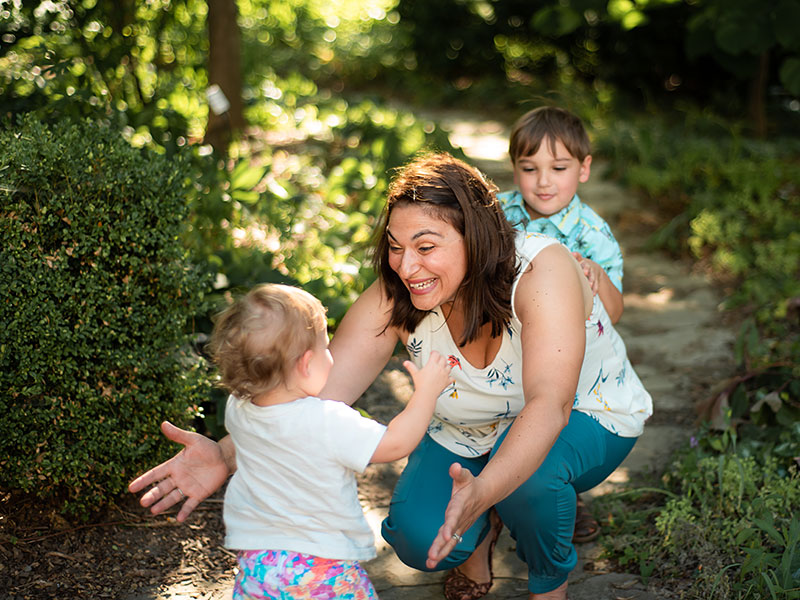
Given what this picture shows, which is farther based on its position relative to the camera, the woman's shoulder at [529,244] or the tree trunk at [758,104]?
the tree trunk at [758,104]

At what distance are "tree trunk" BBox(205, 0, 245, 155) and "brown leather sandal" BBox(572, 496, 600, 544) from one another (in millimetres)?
3063

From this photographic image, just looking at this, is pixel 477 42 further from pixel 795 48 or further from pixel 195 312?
pixel 195 312

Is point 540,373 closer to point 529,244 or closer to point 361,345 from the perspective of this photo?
point 529,244

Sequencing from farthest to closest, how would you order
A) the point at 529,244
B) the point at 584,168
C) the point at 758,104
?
the point at 758,104 → the point at 584,168 → the point at 529,244

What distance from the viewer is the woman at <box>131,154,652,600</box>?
201 cm

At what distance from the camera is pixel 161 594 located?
7.59 feet

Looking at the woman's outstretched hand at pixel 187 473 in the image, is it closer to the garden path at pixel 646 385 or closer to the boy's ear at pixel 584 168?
the garden path at pixel 646 385

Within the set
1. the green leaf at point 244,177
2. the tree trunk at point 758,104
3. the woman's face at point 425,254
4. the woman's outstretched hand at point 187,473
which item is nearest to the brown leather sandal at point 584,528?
the woman's face at point 425,254

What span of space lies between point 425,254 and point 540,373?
0.40 m

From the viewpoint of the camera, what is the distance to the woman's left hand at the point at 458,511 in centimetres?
172

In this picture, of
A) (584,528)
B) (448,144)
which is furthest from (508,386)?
(448,144)

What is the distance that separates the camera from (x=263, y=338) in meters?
1.71

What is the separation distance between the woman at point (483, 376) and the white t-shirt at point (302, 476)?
0.60 feet

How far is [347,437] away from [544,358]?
582mm
